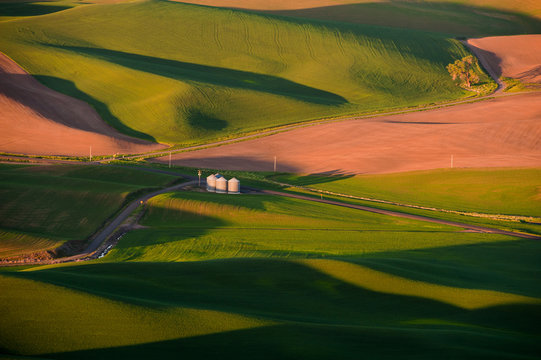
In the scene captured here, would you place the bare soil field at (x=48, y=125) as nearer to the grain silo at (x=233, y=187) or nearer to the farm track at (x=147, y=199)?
the farm track at (x=147, y=199)

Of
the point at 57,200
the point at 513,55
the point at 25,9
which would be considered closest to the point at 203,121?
the point at 57,200

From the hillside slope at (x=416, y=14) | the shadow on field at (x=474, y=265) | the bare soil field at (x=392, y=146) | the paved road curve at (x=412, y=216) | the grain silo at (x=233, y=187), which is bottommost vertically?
the shadow on field at (x=474, y=265)

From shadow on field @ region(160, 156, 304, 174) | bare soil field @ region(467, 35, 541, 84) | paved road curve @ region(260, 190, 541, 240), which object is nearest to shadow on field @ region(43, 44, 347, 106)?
shadow on field @ region(160, 156, 304, 174)

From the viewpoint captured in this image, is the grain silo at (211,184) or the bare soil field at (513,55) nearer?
the grain silo at (211,184)

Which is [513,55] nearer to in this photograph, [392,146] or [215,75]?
[392,146]

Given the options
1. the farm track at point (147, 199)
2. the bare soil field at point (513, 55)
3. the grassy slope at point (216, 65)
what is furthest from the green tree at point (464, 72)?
the farm track at point (147, 199)

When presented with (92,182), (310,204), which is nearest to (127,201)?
(92,182)

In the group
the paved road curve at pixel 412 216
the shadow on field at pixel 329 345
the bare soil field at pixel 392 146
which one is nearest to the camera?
the shadow on field at pixel 329 345
